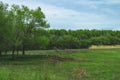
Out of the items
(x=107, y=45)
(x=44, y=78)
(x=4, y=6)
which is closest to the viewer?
(x=44, y=78)

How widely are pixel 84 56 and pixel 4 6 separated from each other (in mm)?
18217

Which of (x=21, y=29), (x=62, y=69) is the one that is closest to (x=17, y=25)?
(x=21, y=29)

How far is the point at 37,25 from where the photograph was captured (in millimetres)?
69750

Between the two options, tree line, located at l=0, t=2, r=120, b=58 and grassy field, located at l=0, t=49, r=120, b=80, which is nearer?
grassy field, located at l=0, t=49, r=120, b=80

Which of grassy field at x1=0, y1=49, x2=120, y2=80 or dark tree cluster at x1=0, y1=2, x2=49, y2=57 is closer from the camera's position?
grassy field at x1=0, y1=49, x2=120, y2=80

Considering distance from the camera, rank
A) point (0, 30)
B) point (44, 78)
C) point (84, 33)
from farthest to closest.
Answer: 1. point (84, 33)
2. point (0, 30)
3. point (44, 78)

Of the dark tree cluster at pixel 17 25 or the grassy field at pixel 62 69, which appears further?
the dark tree cluster at pixel 17 25

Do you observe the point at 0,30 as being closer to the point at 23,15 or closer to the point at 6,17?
the point at 6,17

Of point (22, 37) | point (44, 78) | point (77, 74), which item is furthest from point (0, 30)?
point (44, 78)

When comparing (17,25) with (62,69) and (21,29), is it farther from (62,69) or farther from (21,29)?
(62,69)

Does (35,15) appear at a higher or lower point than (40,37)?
higher

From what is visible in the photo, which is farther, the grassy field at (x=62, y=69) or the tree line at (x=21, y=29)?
the tree line at (x=21, y=29)

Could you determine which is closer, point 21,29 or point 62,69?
point 62,69

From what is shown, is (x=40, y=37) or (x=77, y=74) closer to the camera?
(x=77, y=74)
